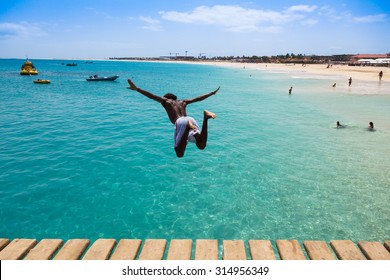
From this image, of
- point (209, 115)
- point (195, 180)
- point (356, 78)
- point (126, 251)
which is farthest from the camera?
point (356, 78)

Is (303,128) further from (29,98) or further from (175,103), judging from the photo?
(29,98)

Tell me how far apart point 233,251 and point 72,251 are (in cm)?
337

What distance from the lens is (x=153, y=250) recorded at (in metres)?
5.41

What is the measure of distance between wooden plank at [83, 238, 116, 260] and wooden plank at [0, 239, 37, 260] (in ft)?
4.39

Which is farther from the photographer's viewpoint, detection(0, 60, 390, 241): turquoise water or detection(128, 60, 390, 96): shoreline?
detection(128, 60, 390, 96): shoreline

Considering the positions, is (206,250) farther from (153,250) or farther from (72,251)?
(72,251)

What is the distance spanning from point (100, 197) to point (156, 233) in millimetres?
4099

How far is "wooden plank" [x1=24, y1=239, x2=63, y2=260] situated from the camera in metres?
5.26

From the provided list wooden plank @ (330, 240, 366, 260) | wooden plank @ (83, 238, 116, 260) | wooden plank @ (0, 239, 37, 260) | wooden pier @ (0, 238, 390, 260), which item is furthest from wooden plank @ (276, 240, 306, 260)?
wooden plank @ (0, 239, 37, 260)

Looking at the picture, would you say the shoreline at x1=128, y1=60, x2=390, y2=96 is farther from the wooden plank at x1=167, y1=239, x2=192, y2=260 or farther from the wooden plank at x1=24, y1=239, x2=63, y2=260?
the wooden plank at x1=24, y1=239, x2=63, y2=260

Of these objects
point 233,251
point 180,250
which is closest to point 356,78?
point 233,251

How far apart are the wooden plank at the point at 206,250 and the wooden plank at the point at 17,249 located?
3.62 metres
